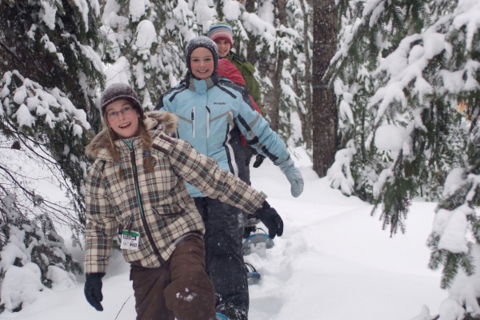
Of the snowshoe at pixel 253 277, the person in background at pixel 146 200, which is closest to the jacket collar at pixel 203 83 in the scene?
the person in background at pixel 146 200

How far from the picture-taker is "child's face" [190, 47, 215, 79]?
136 inches

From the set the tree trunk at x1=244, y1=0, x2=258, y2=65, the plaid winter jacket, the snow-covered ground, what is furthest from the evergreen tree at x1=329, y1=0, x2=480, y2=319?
the tree trunk at x1=244, y1=0, x2=258, y2=65

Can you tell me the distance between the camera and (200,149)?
3420 millimetres

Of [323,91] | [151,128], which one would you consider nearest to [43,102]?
[151,128]

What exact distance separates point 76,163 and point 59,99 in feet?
2.44

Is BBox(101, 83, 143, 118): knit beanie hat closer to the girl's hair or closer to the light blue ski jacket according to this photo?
the girl's hair

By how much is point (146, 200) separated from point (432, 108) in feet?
5.55

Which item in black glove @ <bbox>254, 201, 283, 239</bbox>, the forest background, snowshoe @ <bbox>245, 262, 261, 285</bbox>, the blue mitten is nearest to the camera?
the forest background

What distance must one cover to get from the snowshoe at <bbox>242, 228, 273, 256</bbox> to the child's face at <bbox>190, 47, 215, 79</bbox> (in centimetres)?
254

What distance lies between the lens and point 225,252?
337 cm

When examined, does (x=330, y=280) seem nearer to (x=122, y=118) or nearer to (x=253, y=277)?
(x=253, y=277)

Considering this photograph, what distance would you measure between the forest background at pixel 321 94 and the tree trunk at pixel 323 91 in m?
0.02

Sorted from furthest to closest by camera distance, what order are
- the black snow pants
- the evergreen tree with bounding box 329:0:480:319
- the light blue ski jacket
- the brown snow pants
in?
the light blue ski jacket, the black snow pants, the brown snow pants, the evergreen tree with bounding box 329:0:480:319

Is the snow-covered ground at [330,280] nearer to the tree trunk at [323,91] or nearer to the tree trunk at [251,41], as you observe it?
the tree trunk at [323,91]
